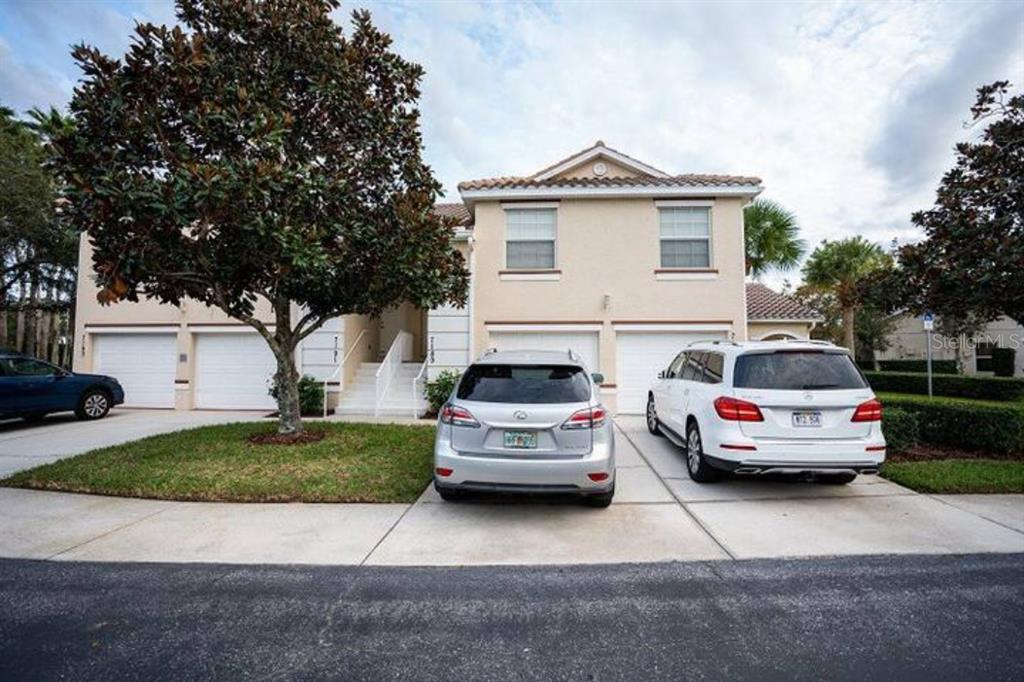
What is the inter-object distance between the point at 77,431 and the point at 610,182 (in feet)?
41.7

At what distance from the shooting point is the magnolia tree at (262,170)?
19.4 feet

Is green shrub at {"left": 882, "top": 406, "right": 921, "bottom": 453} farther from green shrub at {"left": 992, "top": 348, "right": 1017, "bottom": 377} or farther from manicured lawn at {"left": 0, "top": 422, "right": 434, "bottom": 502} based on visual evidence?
green shrub at {"left": 992, "top": 348, "right": 1017, "bottom": 377}

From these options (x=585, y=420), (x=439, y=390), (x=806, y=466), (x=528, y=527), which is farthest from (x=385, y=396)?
(x=806, y=466)

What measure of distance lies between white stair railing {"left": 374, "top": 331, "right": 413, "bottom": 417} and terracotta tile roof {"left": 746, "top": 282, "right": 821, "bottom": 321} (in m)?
9.67

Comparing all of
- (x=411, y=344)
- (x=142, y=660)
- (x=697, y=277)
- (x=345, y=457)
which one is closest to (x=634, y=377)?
(x=697, y=277)

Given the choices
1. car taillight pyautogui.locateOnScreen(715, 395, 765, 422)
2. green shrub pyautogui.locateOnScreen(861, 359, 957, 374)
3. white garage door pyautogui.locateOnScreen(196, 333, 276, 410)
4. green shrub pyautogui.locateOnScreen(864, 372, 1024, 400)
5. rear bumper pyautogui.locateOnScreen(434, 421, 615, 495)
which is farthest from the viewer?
green shrub pyautogui.locateOnScreen(861, 359, 957, 374)

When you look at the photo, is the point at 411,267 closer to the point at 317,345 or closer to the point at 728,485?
the point at 728,485

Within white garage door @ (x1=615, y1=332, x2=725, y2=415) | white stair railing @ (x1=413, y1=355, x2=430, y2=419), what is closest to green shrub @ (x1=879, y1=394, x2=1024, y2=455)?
white garage door @ (x1=615, y1=332, x2=725, y2=415)

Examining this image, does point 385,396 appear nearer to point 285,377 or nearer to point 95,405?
point 285,377

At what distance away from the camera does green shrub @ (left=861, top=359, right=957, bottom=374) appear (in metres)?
24.7

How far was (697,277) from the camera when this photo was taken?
39.9ft

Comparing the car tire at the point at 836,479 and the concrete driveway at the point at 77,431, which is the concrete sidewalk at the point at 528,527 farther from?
the concrete driveway at the point at 77,431

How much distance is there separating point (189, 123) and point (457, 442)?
5699 mm

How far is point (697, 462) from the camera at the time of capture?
6.11 m
